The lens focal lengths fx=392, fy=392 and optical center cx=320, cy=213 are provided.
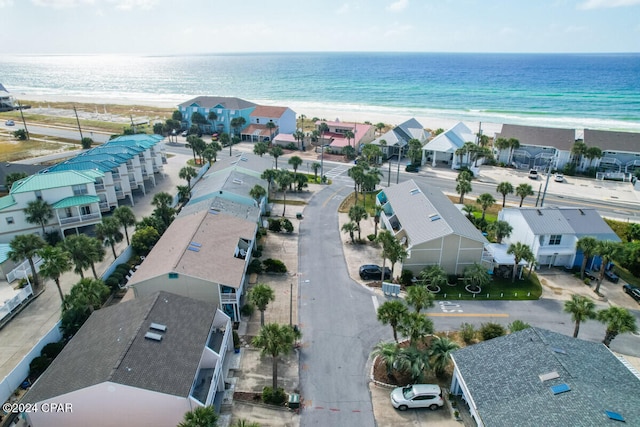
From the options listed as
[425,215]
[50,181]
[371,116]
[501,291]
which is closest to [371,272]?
[425,215]

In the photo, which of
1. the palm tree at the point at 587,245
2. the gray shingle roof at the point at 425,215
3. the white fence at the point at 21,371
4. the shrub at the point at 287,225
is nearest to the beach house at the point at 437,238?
the gray shingle roof at the point at 425,215

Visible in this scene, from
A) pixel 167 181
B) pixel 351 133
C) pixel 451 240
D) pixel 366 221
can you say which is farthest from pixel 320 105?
pixel 451 240

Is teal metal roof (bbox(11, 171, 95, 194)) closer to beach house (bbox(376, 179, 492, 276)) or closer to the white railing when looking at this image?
the white railing

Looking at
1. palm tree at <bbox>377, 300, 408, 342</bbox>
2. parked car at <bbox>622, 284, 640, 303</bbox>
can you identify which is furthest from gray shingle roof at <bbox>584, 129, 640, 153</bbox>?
palm tree at <bbox>377, 300, 408, 342</bbox>

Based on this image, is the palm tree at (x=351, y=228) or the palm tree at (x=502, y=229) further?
the palm tree at (x=351, y=228)

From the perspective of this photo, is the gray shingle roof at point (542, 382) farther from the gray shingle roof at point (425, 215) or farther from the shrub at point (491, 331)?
the gray shingle roof at point (425, 215)
